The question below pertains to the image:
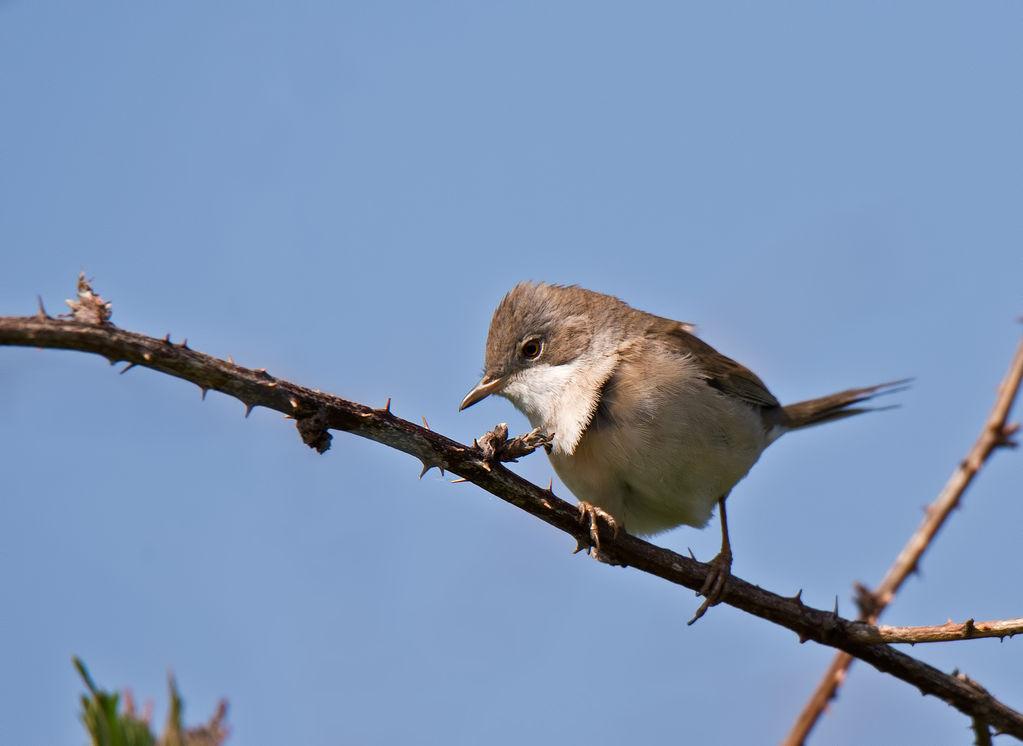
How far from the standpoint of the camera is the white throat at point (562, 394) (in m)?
4.83

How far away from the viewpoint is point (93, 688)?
1.24 meters

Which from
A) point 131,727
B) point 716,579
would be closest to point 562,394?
point 716,579

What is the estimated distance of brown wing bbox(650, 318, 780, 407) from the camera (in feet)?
18.2

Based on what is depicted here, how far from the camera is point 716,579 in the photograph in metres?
4.04

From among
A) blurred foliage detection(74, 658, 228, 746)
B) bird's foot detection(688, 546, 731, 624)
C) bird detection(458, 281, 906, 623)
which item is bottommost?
blurred foliage detection(74, 658, 228, 746)

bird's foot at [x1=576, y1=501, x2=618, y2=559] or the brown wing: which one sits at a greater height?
the brown wing

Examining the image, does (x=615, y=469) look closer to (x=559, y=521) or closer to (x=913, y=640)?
(x=559, y=521)

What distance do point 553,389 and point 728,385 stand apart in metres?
1.13

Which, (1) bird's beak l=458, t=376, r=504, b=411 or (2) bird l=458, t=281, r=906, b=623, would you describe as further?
(1) bird's beak l=458, t=376, r=504, b=411

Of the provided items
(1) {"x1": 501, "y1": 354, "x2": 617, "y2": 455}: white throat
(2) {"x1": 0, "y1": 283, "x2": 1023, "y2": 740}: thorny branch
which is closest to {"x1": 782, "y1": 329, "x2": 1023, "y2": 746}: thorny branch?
(2) {"x1": 0, "y1": 283, "x2": 1023, "y2": 740}: thorny branch

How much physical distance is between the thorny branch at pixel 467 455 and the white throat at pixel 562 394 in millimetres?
1030

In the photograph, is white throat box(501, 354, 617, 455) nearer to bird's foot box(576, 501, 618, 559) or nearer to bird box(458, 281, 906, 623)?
bird box(458, 281, 906, 623)

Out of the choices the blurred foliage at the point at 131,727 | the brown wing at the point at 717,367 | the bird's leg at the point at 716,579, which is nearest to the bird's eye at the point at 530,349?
the brown wing at the point at 717,367

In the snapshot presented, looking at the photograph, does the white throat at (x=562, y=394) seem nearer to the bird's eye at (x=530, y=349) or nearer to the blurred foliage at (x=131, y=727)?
the bird's eye at (x=530, y=349)
